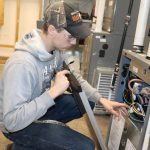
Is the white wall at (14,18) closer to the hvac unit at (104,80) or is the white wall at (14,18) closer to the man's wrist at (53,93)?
the hvac unit at (104,80)

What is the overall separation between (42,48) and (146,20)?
764mm

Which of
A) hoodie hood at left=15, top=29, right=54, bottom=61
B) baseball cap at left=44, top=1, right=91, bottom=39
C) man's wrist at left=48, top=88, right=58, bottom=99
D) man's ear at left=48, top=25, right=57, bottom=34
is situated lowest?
man's wrist at left=48, top=88, right=58, bottom=99

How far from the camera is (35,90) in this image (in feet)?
4.81

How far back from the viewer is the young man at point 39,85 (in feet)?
4.21

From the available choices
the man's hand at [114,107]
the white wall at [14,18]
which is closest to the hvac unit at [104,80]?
the man's hand at [114,107]

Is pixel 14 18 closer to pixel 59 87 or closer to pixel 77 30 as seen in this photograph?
pixel 77 30

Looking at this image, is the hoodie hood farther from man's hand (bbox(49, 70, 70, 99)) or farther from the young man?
man's hand (bbox(49, 70, 70, 99))

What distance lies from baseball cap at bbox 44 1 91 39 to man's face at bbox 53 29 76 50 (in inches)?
1.0

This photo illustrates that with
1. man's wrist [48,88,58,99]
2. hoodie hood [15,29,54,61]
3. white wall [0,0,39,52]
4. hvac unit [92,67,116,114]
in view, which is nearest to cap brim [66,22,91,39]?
hoodie hood [15,29,54,61]

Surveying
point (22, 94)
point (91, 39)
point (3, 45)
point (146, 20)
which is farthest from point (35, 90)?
point (3, 45)

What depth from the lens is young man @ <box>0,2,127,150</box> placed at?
50.6 inches

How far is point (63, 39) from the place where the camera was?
1436 mm

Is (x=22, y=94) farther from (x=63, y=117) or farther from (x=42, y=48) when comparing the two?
(x=63, y=117)

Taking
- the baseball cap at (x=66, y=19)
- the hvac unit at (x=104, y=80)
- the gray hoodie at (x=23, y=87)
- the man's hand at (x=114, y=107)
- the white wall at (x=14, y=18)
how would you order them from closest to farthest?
the gray hoodie at (x=23, y=87)
the baseball cap at (x=66, y=19)
the man's hand at (x=114, y=107)
the hvac unit at (x=104, y=80)
the white wall at (x=14, y=18)
